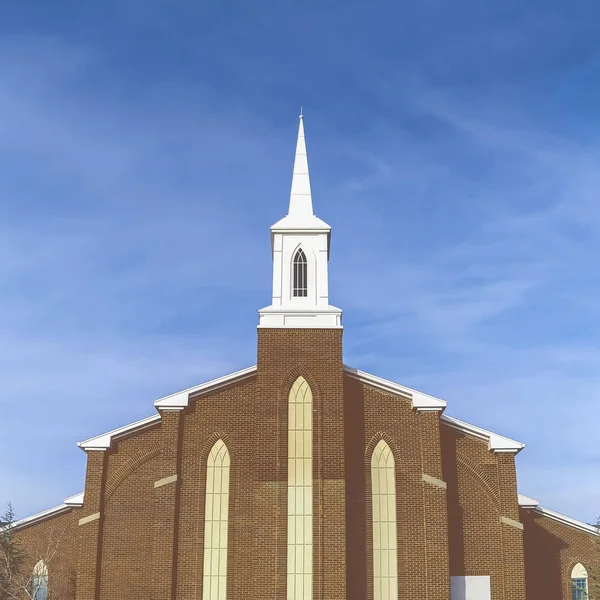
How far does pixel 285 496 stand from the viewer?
29.5 m

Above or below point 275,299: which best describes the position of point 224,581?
below

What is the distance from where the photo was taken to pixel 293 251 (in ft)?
107

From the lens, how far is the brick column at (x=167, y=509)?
95.4 ft

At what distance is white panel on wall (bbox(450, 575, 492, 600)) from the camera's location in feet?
99.1

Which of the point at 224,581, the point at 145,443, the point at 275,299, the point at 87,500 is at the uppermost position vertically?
the point at 275,299

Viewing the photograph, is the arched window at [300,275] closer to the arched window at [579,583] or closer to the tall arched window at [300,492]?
the tall arched window at [300,492]

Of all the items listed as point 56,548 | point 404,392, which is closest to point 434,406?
point 404,392

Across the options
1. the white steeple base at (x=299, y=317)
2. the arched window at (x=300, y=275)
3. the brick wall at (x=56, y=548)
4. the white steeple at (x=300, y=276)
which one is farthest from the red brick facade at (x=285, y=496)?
the arched window at (x=300, y=275)

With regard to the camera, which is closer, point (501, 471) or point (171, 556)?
point (171, 556)

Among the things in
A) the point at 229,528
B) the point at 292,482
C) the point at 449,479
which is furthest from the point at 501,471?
the point at 229,528

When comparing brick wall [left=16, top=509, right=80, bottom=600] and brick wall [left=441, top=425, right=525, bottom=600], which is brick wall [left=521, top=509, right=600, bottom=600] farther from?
brick wall [left=16, top=509, right=80, bottom=600]

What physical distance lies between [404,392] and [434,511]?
4.17 m

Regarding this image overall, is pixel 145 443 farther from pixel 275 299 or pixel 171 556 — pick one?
pixel 275 299

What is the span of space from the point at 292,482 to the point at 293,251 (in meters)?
8.27
